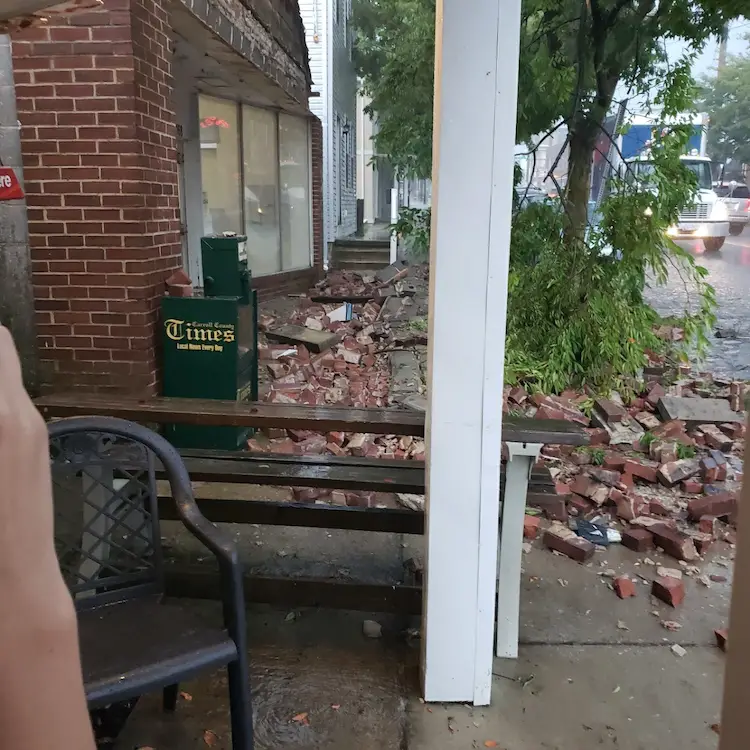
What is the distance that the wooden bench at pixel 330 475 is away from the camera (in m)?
2.88

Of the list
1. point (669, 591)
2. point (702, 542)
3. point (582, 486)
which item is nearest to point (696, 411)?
point (582, 486)

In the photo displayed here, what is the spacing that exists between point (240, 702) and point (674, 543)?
2.83 m

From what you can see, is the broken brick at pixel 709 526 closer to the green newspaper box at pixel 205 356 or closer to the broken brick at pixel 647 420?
the broken brick at pixel 647 420

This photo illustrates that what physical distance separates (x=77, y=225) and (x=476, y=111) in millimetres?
3212

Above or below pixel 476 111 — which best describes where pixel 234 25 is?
above

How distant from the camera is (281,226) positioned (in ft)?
40.3

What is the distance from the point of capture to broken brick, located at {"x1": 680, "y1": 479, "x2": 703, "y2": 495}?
4879 mm

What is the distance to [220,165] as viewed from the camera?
1023cm

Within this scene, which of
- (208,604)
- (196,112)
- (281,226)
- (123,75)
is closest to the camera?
(208,604)

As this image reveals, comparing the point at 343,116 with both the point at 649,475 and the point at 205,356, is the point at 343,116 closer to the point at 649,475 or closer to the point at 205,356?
the point at 205,356

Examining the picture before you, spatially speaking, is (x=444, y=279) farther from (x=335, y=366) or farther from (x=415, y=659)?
(x=335, y=366)

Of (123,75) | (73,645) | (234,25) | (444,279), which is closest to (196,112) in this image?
(234,25)

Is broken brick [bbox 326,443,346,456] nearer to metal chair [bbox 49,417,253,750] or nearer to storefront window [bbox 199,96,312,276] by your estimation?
metal chair [bbox 49,417,253,750]

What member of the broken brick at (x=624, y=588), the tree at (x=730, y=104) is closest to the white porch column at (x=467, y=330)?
the broken brick at (x=624, y=588)
